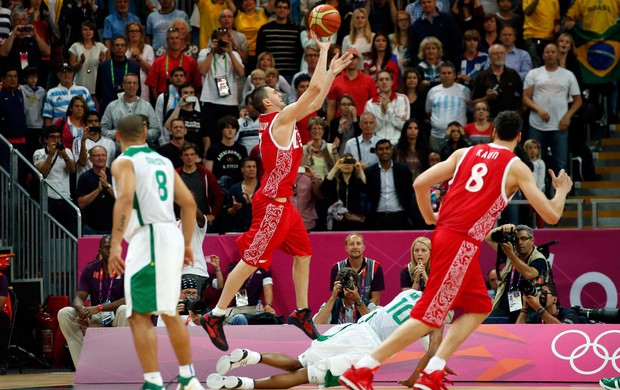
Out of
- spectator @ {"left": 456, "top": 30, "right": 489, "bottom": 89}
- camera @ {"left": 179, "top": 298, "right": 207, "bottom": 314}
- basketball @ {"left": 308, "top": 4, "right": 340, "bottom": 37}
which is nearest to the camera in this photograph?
basketball @ {"left": 308, "top": 4, "right": 340, "bottom": 37}

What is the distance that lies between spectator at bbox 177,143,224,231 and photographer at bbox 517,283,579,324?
4470 millimetres

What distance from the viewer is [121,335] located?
40.2 ft

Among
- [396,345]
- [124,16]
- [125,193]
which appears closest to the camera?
[125,193]

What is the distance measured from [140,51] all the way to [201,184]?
397 centimetres

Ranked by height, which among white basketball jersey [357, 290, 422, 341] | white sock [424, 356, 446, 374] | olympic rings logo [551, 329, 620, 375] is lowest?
olympic rings logo [551, 329, 620, 375]

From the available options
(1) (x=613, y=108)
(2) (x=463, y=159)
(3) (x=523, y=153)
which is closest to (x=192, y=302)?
(2) (x=463, y=159)

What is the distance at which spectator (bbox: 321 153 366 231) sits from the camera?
49.4ft

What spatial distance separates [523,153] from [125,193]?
8.14 metres

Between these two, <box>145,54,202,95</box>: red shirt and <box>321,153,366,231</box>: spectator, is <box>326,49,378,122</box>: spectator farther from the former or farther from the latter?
<box>145,54,202,95</box>: red shirt

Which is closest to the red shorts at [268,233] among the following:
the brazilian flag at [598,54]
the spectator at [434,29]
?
the spectator at [434,29]

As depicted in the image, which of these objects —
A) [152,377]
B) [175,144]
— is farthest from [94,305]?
[152,377]

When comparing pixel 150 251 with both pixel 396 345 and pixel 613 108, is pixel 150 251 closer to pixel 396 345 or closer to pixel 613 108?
pixel 396 345

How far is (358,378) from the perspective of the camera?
914 centimetres

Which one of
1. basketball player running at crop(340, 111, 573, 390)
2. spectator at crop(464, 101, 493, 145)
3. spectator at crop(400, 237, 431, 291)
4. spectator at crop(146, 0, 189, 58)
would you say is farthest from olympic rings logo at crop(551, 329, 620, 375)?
spectator at crop(146, 0, 189, 58)
